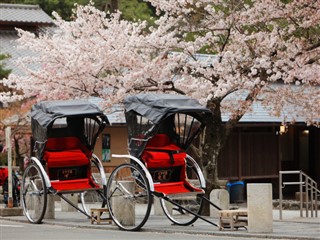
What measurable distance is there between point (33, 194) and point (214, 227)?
4163mm

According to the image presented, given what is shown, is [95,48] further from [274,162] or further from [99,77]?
[274,162]

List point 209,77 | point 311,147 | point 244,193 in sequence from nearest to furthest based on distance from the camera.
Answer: point 209,77 < point 244,193 < point 311,147

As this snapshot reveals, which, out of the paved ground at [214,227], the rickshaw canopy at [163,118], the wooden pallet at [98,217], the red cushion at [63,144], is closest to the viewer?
the paved ground at [214,227]

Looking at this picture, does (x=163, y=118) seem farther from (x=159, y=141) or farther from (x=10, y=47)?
(x=10, y=47)

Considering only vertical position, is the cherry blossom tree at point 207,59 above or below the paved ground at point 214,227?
above

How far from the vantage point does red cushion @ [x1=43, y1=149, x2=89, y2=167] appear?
19.5m

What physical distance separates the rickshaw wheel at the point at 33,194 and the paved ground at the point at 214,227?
0.36 metres

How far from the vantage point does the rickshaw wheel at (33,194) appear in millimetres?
19000

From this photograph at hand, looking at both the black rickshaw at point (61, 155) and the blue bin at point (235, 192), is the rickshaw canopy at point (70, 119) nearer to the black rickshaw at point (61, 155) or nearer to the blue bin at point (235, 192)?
the black rickshaw at point (61, 155)

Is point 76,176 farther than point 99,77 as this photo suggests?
No

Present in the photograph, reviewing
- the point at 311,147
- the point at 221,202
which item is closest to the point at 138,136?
the point at 221,202

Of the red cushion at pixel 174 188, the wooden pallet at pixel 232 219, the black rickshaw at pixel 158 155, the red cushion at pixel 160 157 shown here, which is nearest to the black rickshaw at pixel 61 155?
the black rickshaw at pixel 158 155

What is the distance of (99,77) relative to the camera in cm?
2289

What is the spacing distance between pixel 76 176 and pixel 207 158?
3.42m
